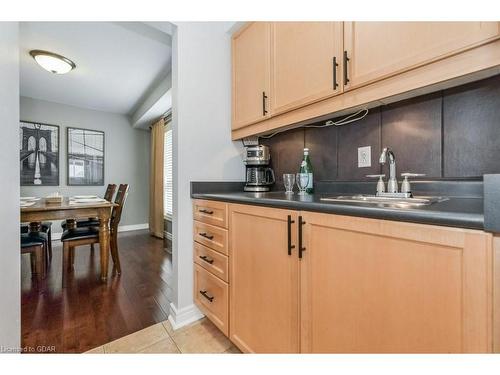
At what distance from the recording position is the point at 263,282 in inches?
43.5

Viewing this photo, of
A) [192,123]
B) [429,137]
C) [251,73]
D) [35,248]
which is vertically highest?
[251,73]

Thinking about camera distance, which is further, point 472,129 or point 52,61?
point 52,61

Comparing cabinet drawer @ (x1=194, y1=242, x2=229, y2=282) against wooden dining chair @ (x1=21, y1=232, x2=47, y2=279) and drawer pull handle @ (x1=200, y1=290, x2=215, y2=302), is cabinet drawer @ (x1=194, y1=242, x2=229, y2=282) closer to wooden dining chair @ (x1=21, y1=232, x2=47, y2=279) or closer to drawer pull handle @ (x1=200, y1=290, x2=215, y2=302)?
drawer pull handle @ (x1=200, y1=290, x2=215, y2=302)

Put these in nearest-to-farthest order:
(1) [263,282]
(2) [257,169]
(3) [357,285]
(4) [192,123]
Answer: 1. (3) [357,285]
2. (1) [263,282]
3. (4) [192,123]
4. (2) [257,169]

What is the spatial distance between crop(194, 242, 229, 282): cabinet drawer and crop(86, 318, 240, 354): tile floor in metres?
0.42

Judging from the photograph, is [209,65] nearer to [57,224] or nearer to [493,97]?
[493,97]

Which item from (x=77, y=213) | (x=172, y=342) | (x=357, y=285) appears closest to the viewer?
(x=357, y=285)

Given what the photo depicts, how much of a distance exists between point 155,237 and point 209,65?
11.3ft

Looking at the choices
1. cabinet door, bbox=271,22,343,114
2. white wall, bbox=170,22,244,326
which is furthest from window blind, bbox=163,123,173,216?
cabinet door, bbox=271,22,343,114

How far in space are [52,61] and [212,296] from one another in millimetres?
3058

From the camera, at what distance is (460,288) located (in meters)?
0.58

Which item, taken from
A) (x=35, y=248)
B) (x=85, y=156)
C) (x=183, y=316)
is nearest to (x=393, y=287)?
(x=183, y=316)

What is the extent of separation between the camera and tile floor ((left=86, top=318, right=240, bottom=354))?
1.35m

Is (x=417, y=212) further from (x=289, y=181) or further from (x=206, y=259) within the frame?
(x=206, y=259)
